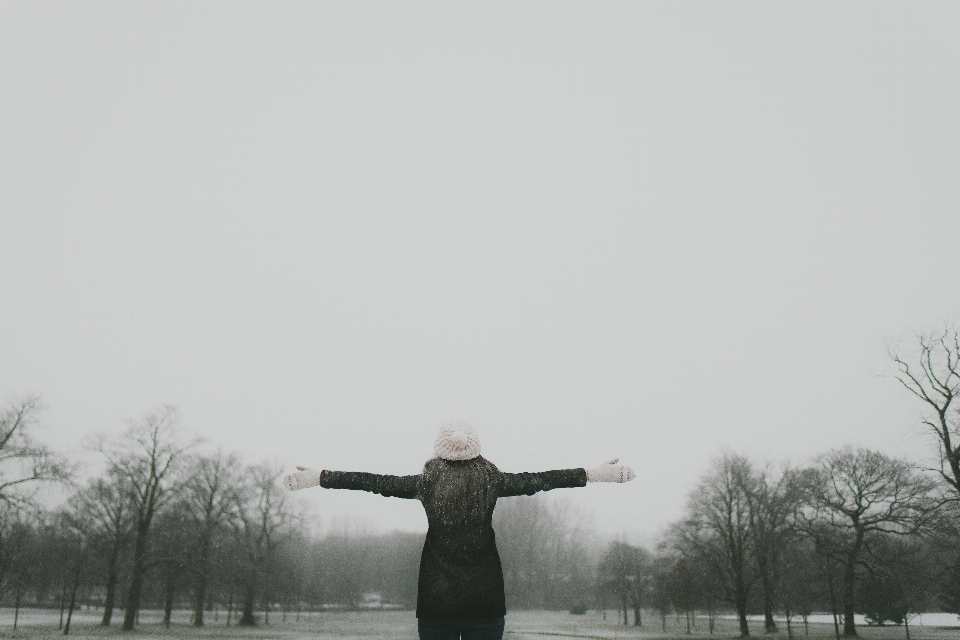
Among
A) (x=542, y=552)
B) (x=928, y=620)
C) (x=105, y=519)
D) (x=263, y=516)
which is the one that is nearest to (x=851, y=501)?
(x=928, y=620)

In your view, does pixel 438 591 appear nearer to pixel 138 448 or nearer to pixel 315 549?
pixel 138 448

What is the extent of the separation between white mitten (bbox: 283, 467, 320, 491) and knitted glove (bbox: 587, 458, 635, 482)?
1655mm

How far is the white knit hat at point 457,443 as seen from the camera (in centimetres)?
366

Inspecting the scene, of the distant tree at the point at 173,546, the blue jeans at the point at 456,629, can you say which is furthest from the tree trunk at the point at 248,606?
the blue jeans at the point at 456,629

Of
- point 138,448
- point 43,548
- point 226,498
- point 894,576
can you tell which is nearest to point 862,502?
point 894,576

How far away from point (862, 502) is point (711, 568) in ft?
38.1

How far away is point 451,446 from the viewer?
3.66 m

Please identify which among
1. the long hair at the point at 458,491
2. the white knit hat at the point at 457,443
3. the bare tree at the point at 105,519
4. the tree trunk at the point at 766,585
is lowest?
the tree trunk at the point at 766,585

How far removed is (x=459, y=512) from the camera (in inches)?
140

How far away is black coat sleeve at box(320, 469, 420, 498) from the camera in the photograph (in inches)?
144

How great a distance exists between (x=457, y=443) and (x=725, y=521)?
48145 millimetres

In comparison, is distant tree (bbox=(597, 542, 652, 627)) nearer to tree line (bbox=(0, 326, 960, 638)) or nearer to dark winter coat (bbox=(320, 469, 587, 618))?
tree line (bbox=(0, 326, 960, 638))

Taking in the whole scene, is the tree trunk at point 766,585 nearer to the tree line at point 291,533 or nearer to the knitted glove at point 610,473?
the tree line at point 291,533

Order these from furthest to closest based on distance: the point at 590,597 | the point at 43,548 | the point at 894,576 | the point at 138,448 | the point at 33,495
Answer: the point at 590,597 < the point at 43,548 < the point at 138,448 < the point at 894,576 < the point at 33,495
